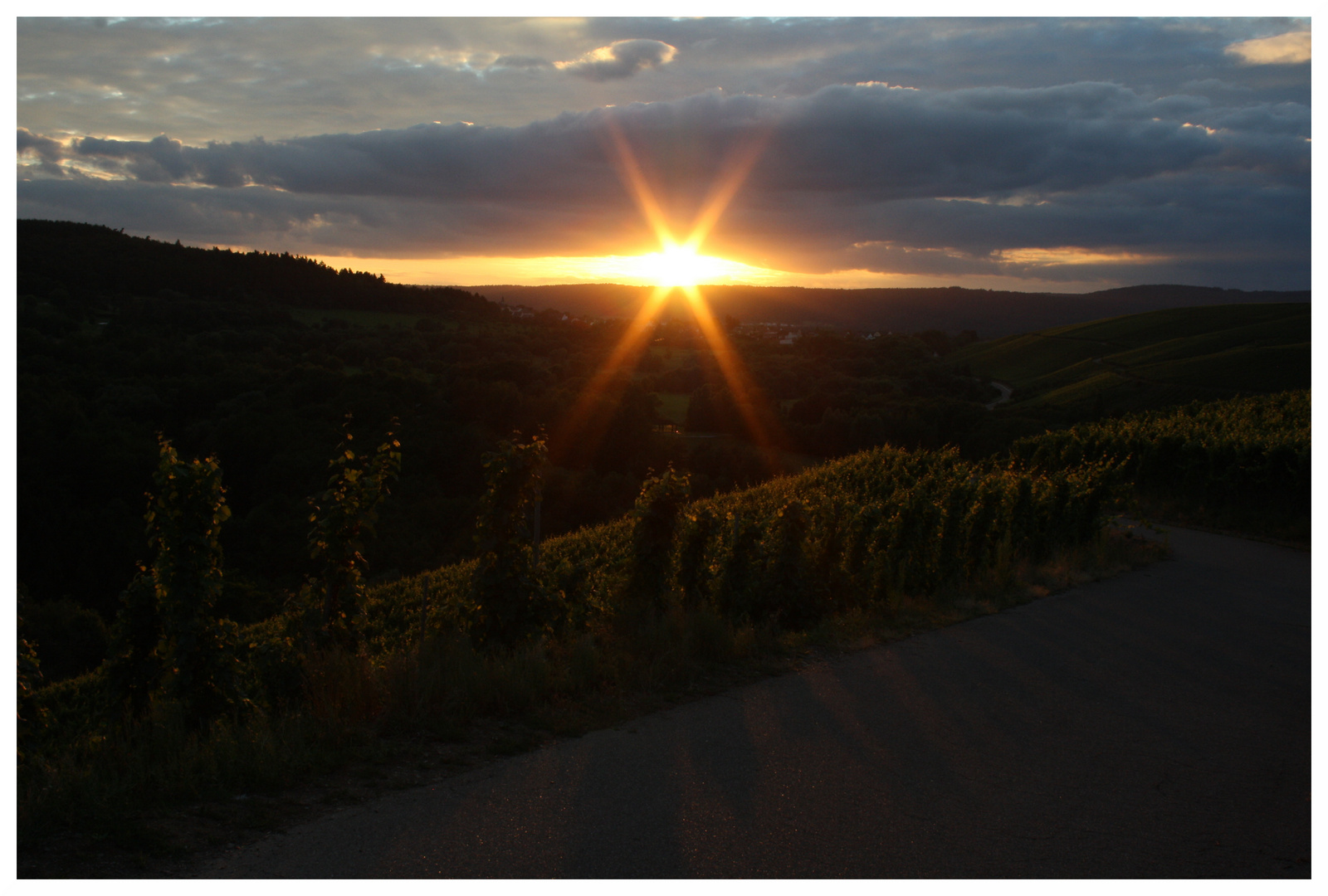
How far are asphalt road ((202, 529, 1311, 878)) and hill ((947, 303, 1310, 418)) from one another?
6261cm

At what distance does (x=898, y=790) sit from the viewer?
429cm

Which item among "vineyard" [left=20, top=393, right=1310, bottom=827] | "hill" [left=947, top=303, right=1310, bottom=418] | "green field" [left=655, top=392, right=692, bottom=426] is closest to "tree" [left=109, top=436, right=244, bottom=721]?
"vineyard" [left=20, top=393, right=1310, bottom=827]

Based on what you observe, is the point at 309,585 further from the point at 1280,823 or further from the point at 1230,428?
the point at 1230,428

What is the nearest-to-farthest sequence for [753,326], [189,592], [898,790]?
[898,790]
[189,592]
[753,326]

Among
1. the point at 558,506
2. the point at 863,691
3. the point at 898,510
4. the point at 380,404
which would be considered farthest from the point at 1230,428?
the point at 380,404

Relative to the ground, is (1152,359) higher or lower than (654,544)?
higher

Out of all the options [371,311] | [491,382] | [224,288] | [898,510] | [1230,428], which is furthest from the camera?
[371,311]

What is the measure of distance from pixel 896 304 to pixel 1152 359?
80.5 m

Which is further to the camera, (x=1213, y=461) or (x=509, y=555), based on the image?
(x=1213, y=461)

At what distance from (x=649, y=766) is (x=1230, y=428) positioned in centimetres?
2088

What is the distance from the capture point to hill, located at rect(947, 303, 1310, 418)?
66250 mm

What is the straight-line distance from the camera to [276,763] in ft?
13.6

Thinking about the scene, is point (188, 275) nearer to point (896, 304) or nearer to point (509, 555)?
point (509, 555)

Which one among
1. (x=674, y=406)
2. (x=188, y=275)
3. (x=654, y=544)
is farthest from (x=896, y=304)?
(x=654, y=544)
